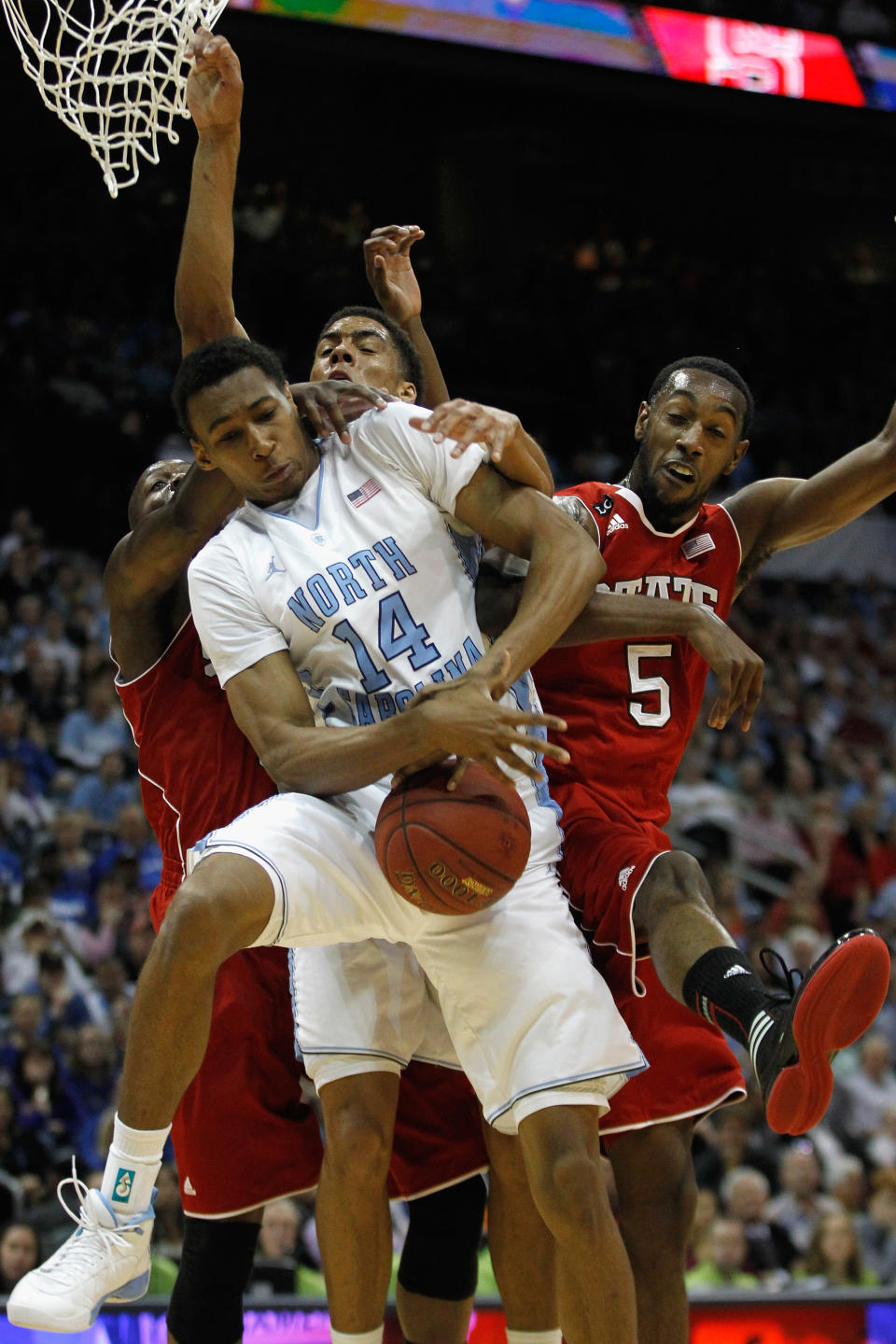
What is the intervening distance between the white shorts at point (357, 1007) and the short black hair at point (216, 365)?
1.31 metres

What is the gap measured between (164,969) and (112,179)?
2.09 meters

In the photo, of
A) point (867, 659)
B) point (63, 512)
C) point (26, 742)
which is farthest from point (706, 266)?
point (26, 742)

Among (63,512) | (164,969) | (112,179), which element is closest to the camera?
(164,969)

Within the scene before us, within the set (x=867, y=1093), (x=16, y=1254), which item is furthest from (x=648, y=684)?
(x=867, y=1093)

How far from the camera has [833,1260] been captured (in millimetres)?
7570

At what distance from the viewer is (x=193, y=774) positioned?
13.4 feet

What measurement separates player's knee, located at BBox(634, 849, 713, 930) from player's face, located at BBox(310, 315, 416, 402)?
1559 millimetres

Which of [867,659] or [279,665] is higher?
[279,665]

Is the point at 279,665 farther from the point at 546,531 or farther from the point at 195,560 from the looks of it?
the point at 546,531

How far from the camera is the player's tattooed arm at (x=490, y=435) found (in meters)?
3.30

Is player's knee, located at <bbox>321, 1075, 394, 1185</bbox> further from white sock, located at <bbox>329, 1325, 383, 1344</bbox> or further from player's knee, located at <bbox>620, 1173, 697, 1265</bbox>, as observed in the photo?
player's knee, located at <bbox>620, 1173, 697, 1265</bbox>

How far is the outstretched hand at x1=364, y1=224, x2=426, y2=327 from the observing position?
465cm

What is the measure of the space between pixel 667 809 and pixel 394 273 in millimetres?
1830

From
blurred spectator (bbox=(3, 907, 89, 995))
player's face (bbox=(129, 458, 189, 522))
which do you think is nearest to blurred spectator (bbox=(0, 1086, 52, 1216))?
blurred spectator (bbox=(3, 907, 89, 995))
